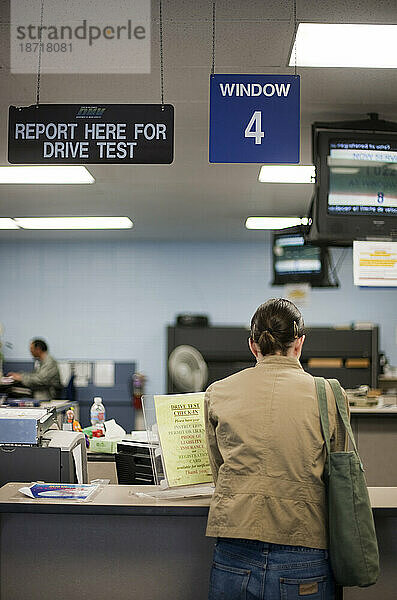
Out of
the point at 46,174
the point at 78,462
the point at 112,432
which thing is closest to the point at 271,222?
the point at 46,174

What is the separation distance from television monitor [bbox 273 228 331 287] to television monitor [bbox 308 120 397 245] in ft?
10.9

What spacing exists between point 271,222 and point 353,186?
4814mm

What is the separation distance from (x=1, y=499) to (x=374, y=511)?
1404 millimetres

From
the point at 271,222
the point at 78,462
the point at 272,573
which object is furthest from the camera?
the point at 271,222

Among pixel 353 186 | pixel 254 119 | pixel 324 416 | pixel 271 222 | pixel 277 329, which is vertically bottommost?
pixel 324 416

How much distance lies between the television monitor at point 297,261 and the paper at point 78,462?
522 cm

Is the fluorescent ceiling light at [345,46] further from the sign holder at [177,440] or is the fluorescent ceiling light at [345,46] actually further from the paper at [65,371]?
the paper at [65,371]

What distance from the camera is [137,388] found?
35.7 feet

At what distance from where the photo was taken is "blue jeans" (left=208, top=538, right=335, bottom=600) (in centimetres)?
220

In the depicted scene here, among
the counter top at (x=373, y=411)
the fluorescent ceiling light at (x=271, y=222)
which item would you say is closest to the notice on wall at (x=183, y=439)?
the counter top at (x=373, y=411)

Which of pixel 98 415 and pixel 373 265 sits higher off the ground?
pixel 373 265

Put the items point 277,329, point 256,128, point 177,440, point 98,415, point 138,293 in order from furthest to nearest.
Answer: point 138,293
point 98,415
point 256,128
point 177,440
point 277,329

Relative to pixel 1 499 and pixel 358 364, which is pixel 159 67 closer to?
pixel 1 499

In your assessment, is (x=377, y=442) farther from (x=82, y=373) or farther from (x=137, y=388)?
(x=82, y=373)
